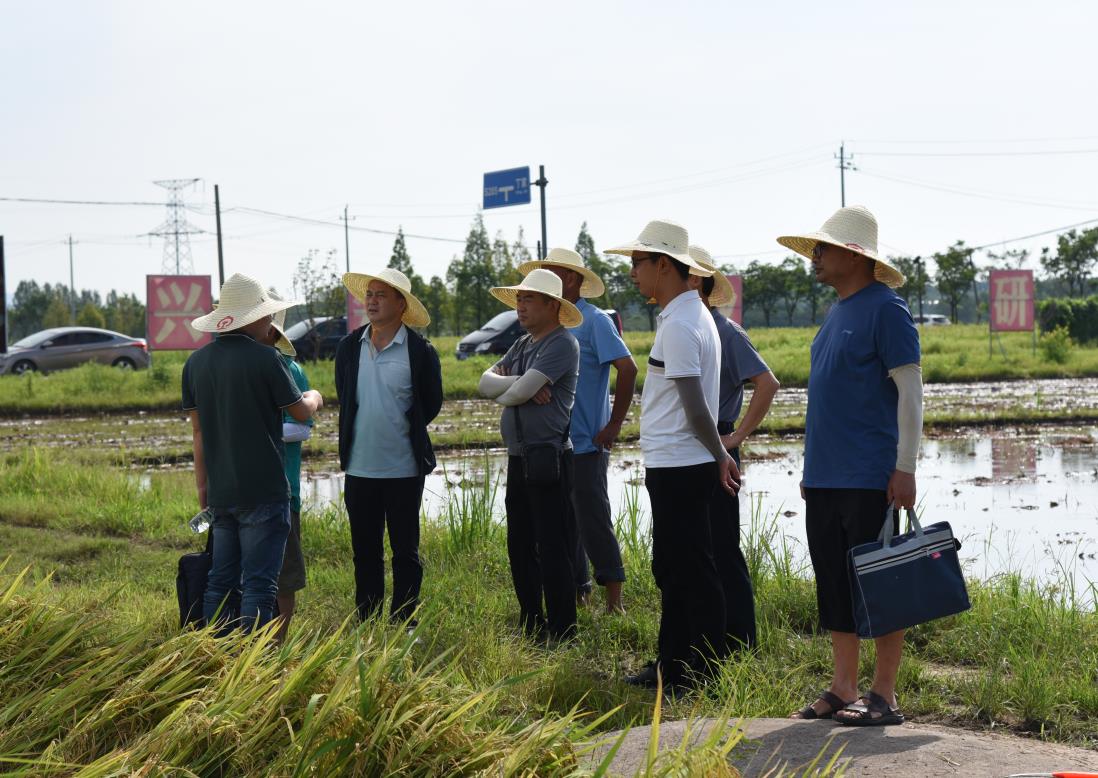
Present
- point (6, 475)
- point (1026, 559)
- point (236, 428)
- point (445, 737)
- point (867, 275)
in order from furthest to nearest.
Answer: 1. point (6, 475)
2. point (1026, 559)
3. point (236, 428)
4. point (867, 275)
5. point (445, 737)

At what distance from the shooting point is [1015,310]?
30656 mm

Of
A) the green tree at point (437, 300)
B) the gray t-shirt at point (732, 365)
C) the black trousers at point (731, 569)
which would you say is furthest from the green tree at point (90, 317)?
the black trousers at point (731, 569)

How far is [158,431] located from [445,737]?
15514mm

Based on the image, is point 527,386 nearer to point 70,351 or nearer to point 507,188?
point 507,188

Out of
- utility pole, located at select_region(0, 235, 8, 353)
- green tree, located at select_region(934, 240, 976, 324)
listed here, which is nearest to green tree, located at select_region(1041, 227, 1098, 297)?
green tree, located at select_region(934, 240, 976, 324)

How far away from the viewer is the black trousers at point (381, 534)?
17.6 feet

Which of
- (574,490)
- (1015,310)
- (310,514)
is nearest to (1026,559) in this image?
(574,490)

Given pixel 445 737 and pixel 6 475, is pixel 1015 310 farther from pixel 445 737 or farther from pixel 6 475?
pixel 445 737

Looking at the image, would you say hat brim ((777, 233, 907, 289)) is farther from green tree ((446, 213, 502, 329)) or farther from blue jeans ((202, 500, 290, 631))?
green tree ((446, 213, 502, 329))

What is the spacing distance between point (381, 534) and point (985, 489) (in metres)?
7.44

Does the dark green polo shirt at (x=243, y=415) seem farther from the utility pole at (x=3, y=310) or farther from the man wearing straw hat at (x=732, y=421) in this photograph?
the utility pole at (x=3, y=310)

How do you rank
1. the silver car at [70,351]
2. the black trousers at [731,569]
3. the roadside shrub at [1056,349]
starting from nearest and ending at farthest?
the black trousers at [731,569]
the roadside shrub at [1056,349]
the silver car at [70,351]

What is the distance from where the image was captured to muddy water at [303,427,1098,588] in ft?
25.7

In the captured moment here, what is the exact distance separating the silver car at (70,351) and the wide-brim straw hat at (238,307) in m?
25.3
